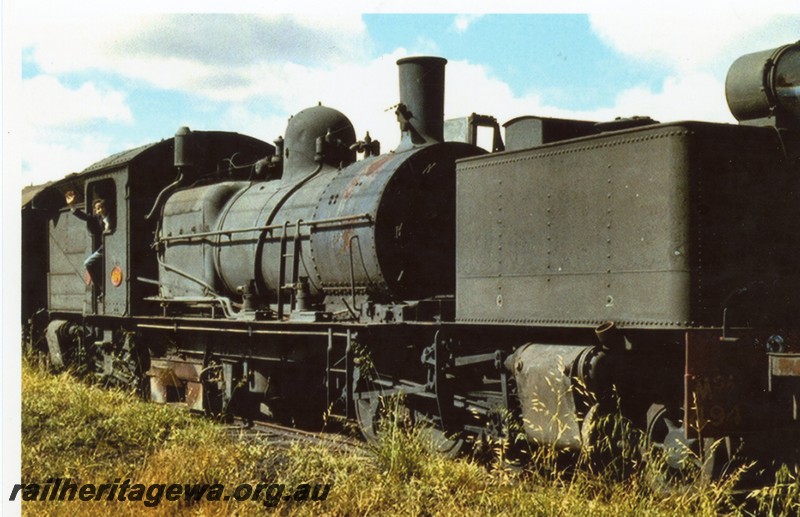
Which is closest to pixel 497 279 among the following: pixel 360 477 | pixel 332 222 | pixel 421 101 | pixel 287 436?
pixel 360 477

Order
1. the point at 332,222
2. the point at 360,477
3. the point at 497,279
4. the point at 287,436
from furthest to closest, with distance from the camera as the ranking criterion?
the point at 287,436
the point at 332,222
the point at 497,279
the point at 360,477

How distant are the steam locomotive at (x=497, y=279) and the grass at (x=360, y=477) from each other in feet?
1.22

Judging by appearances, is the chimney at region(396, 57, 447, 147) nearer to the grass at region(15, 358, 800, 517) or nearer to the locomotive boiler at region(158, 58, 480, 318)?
the locomotive boiler at region(158, 58, 480, 318)

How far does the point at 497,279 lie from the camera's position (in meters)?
7.36

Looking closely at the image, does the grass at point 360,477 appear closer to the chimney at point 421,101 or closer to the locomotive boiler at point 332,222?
the locomotive boiler at point 332,222

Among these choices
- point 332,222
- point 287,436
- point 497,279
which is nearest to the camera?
point 497,279

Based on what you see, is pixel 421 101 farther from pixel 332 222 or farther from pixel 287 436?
pixel 287 436

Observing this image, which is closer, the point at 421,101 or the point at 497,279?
the point at 497,279

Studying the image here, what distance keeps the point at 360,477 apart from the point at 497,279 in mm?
1928

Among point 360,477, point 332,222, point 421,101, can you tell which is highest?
point 421,101

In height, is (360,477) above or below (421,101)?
below

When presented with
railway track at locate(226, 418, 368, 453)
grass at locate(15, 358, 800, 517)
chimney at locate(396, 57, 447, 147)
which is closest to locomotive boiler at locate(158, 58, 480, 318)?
chimney at locate(396, 57, 447, 147)

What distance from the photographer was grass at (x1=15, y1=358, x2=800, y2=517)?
564 cm

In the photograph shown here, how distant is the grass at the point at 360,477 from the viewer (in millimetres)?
5637
